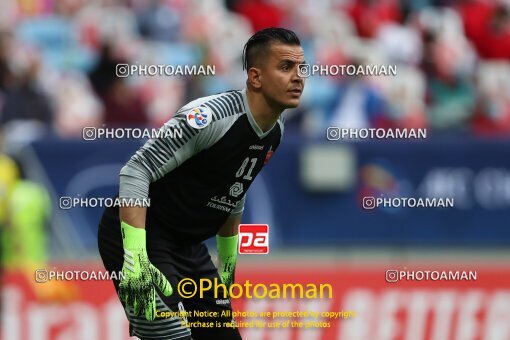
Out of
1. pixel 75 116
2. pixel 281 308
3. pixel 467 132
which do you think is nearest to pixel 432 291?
pixel 281 308

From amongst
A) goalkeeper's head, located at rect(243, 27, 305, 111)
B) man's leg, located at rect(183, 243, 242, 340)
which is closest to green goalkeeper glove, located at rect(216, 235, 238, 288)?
man's leg, located at rect(183, 243, 242, 340)

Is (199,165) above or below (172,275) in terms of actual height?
above

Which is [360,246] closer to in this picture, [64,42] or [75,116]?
[75,116]

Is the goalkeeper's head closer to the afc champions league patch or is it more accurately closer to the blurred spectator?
the afc champions league patch

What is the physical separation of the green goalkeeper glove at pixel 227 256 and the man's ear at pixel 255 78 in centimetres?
114

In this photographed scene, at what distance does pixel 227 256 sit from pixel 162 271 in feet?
2.62

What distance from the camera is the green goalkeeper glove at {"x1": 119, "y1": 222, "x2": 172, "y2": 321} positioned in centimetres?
664

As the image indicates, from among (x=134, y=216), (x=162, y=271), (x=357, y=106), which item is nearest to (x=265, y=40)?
(x=134, y=216)

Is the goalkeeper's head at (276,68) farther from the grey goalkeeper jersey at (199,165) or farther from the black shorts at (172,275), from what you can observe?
the black shorts at (172,275)

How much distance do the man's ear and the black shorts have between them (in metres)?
1.00

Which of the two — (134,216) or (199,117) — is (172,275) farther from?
(199,117)

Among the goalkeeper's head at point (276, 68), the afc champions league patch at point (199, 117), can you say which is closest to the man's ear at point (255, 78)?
the goalkeeper's head at point (276, 68)

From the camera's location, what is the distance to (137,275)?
6660mm

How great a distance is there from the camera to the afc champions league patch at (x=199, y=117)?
262 inches
